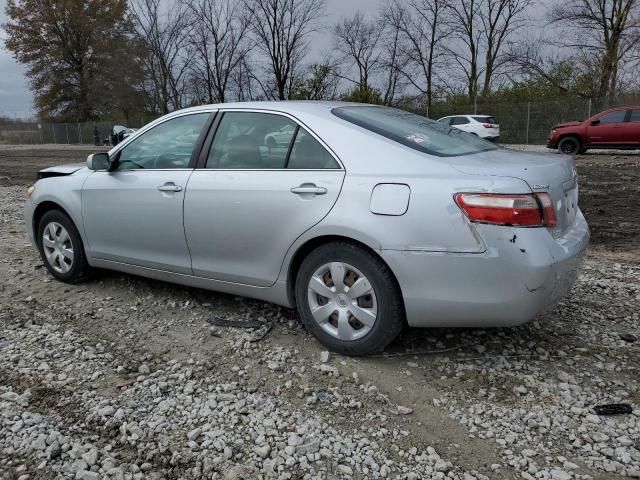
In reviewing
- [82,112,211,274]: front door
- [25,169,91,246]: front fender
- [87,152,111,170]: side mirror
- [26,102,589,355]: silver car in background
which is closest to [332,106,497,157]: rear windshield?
[26,102,589,355]: silver car in background

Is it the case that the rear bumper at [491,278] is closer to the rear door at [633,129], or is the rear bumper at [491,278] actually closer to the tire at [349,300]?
the tire at [349,300]

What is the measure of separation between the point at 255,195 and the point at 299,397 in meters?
1.26

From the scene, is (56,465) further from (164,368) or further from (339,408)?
(339,408)

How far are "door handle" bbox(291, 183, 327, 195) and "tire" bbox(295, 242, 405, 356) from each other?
313 millimetres

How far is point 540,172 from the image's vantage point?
9.69ft

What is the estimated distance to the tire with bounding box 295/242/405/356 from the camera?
9.96 ft

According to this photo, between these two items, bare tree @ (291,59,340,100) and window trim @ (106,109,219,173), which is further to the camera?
bare tree @ (291,59,340,100)

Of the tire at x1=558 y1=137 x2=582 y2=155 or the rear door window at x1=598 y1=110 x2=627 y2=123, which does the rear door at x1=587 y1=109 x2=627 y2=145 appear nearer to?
the rear door window at x1=598 y1=110 x2=627 y2=123

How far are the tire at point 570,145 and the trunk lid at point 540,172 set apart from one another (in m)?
16.2

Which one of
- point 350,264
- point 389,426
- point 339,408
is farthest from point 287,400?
point 350,264

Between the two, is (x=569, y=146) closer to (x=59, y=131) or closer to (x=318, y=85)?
(x=318, y=85)

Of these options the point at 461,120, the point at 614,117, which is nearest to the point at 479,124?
the point at 461,120

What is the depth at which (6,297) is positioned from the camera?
4.55 metres

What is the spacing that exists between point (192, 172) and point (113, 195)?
2.69 ft
